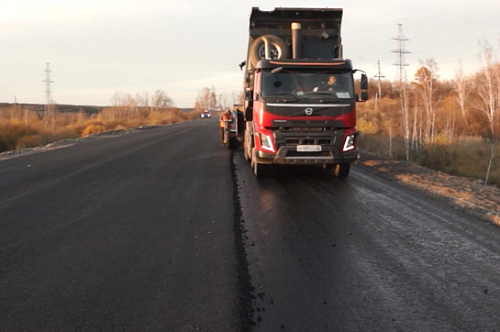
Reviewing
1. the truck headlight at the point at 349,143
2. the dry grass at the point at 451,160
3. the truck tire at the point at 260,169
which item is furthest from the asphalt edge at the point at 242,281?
the dry grass at the point at 451,160

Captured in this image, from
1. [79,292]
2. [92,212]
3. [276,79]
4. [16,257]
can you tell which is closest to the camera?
[79,292]

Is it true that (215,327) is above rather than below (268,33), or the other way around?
below

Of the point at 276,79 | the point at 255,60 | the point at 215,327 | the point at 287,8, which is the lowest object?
the point at 215,327

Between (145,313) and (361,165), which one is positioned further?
(361,165)

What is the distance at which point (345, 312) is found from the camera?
11.4 ft

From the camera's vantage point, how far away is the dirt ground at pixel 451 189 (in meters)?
7.20

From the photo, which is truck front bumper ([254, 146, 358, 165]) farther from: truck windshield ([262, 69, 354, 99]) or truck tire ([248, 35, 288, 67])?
truck tire ([248, 35, 288, 67])

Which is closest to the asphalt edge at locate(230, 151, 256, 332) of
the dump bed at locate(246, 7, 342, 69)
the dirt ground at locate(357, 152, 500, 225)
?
the dirt ground at locate(357, 152, 500, 225)

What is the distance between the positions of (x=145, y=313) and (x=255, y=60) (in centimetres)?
1017

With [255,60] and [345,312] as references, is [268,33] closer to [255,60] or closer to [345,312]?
[255,60]

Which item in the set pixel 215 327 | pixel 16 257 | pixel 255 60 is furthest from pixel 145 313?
pixel 255 60

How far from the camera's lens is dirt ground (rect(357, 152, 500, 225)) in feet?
23.6

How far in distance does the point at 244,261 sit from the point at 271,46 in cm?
869

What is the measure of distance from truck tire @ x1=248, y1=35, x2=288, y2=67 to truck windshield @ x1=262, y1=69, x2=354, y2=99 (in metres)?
2.30
